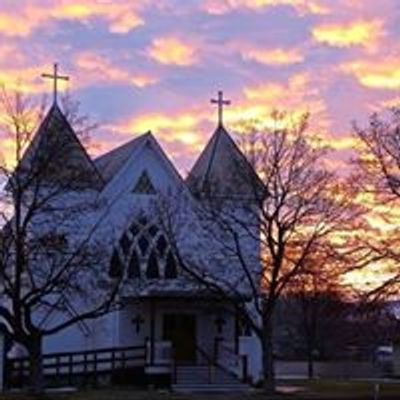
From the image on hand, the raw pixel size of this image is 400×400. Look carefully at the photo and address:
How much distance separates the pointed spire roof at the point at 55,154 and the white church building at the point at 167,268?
5.95 m

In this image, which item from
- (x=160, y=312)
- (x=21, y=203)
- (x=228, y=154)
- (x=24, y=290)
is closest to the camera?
(x=21, y=203)

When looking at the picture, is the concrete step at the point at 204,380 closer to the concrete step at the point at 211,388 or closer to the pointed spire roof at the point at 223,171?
the concrete step at the point at 211,388

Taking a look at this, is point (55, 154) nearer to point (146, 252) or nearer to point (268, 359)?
point (268, 359)

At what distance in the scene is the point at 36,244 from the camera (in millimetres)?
40094

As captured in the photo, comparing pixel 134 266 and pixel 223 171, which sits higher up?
pixel 223 171

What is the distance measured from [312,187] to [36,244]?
13571 millimetres

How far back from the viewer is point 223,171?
183 feet

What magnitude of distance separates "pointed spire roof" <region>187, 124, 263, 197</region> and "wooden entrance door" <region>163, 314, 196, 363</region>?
246 inches

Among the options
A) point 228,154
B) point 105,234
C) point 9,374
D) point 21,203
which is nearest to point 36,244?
point 21,203

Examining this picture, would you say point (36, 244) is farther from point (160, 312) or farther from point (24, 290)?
point (160, 312)

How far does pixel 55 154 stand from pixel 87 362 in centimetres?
1191

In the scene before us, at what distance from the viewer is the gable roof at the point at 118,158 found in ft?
175

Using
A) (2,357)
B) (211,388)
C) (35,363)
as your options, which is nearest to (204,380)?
(211,388)

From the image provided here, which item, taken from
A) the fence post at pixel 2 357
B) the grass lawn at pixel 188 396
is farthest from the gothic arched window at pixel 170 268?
the fence post at pixel 2 357
